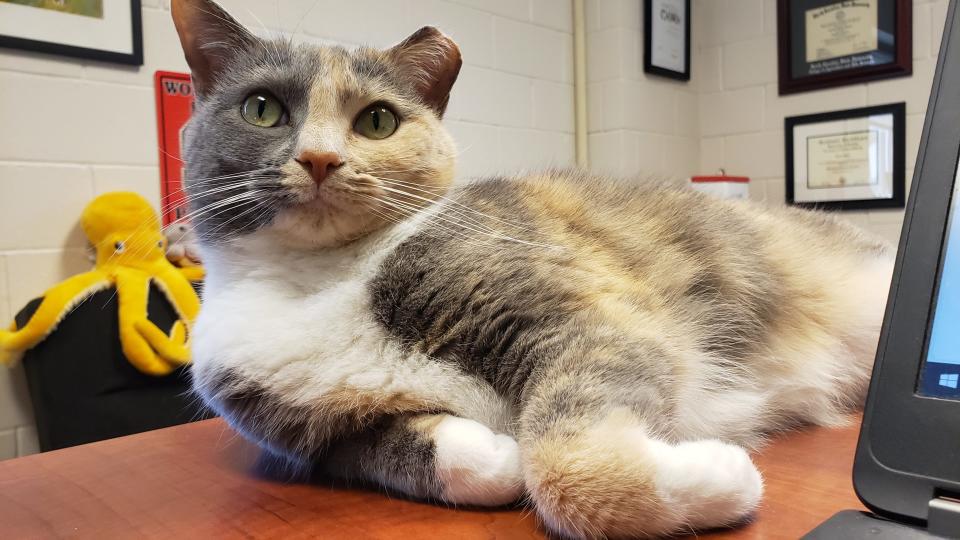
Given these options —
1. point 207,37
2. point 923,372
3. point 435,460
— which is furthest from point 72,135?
point 923,372

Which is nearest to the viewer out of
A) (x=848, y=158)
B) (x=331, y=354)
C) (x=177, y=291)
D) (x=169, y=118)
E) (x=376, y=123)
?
(x=331, y=354)

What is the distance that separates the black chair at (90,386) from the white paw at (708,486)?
1237 millimetres

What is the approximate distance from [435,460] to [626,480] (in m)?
0.18

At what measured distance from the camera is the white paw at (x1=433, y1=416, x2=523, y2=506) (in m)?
0.60

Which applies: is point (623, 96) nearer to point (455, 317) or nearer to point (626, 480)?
point (455, 317)

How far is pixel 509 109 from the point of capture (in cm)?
256

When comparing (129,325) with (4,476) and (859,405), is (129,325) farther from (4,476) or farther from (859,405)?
(859,405)

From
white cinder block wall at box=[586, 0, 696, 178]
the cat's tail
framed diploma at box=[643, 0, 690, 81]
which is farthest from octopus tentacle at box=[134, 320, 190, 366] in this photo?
framed diploma at box=[643, 0, 690, 81]

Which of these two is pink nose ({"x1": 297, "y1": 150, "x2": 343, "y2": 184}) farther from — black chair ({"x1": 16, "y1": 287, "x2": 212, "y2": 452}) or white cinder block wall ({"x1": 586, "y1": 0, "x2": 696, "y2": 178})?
white cinder block wall ({"x1": 586, "y1": 0, "x2": 696, "y2": 178})

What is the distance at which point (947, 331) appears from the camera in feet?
1.56

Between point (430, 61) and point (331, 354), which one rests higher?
point (430, 61)

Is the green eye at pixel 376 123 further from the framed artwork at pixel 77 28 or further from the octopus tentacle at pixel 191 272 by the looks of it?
the framed artwork at pixel 77 28

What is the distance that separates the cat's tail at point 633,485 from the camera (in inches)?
20.3

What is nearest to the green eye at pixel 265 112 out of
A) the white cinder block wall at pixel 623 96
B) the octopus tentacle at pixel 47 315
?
the octopus tentacle at pixel 47 315
